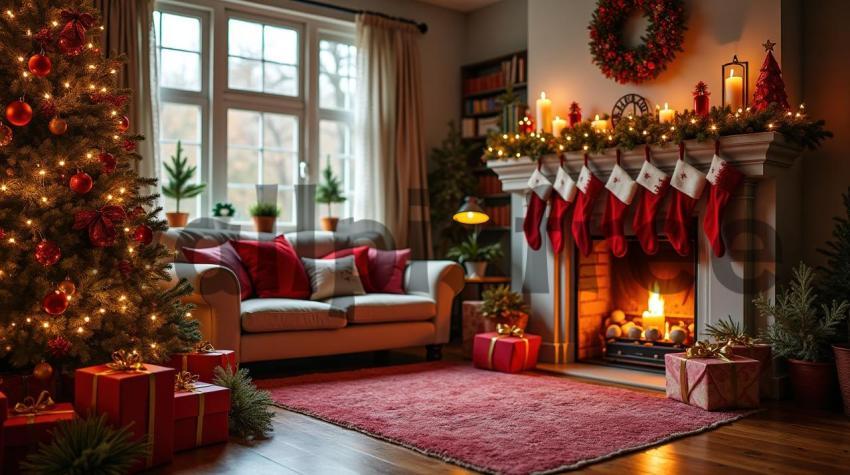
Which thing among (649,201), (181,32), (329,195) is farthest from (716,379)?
(181,32)

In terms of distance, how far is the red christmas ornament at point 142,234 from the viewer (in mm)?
2898

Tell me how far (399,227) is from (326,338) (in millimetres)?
1750

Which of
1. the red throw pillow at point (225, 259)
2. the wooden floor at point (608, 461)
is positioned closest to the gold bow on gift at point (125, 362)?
the wooden floor at point (608, 461)

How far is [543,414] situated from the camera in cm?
339

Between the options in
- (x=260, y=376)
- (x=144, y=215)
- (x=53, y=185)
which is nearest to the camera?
(x=53, y=185)

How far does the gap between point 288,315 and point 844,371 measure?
2766mm

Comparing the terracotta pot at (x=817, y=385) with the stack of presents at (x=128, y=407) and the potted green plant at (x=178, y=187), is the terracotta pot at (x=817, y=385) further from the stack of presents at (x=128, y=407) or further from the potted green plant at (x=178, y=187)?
the potted green plant at (x=178, y=187)

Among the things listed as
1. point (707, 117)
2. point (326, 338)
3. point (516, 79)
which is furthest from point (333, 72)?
point (707, 117)

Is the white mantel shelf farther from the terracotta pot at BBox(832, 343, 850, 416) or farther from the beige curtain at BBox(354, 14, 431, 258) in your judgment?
the beige curtain at BBox(354, 14, 431, 258)

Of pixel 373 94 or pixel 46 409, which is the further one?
Result: pixel 373 94

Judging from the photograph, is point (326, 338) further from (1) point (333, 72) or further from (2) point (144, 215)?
(1) point (333, 72)

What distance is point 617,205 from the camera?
14.8ft

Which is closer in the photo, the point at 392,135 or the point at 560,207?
the point at 560,207

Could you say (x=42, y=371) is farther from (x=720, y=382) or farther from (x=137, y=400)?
(x=720, y=382)
